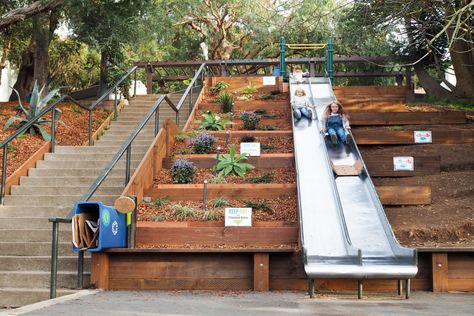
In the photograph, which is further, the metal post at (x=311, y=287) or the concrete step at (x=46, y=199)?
the concrete step at (x=46, y=199)

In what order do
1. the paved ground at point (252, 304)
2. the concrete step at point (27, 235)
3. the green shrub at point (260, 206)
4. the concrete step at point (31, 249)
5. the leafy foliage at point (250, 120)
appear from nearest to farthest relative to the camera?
the paved ground at point (252, 304) → the concrete step at point (31, 249) → the concrete step at point (27, 235) → the green shrub at point (260, 206) → the leafy foliage at point (250, 120)

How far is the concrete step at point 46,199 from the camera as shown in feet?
32.3

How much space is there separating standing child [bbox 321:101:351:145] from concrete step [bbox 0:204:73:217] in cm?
541

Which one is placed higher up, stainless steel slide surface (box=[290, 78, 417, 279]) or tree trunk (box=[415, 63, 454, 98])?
tree trunk (box=[415, 63, 454, 98])

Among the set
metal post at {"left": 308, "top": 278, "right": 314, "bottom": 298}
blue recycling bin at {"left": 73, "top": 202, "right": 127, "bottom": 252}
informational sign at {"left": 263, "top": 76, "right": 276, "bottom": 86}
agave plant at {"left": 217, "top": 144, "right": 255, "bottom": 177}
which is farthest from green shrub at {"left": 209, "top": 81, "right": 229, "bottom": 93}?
metal post at {"left": 308, "top": 278, "right": 314, "bottom": 298}

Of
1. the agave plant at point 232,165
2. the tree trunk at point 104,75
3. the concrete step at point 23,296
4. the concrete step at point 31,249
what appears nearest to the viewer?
the concrete step at point 23,296

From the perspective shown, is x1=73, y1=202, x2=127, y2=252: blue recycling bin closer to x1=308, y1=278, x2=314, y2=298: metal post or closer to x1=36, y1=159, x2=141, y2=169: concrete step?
x1=308, y1=278, x2=314, y2=298: metal post

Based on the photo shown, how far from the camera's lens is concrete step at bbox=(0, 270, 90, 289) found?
759cm

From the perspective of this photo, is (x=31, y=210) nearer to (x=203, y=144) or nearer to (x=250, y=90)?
(x=203, y=144)

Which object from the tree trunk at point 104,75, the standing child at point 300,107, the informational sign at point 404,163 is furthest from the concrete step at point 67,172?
the tree trunk at point 104,75

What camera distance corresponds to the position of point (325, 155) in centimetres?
1123

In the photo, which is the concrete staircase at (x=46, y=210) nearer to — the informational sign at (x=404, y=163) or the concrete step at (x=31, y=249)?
the concrete step at (x=31, y=249)

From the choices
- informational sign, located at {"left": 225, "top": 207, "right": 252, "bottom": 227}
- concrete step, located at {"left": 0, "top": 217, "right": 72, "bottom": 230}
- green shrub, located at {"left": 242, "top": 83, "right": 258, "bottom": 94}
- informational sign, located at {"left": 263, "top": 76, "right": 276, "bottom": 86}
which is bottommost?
concrete step, located at {"left": 0, "top": 217, "right": 72, "bottom": 230}

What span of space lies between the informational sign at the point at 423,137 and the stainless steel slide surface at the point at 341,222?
5.50ft
